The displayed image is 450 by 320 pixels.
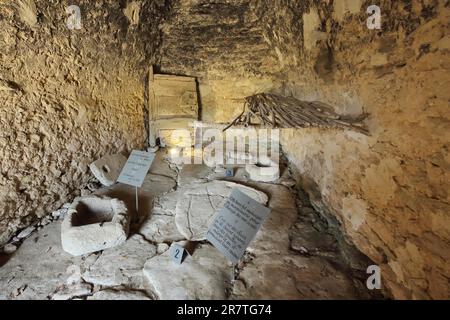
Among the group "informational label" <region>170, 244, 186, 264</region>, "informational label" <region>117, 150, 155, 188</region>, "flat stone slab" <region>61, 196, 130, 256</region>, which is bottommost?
"informational label" <region>170, 244, 186, 264</region>

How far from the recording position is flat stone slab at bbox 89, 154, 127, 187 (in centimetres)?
340

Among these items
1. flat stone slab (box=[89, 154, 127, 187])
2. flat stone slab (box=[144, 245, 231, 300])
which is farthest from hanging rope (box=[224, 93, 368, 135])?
flat stone slab (box=[89, 154, 127, 187])

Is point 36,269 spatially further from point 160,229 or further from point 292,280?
point 292,280

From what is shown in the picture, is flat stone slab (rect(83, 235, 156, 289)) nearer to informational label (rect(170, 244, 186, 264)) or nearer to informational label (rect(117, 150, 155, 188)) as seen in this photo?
informational label (rect(170, 244, 186, 264))

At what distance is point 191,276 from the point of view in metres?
2.04

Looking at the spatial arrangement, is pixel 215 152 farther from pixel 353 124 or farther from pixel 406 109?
pixel 406 109

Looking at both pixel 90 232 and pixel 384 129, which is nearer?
pixel 384 129

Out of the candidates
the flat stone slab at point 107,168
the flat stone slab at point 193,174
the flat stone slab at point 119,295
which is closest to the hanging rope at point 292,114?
the flat stone slab at point 193,174

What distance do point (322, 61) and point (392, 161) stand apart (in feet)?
4.60

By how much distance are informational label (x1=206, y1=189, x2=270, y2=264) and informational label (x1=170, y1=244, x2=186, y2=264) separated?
1.37 feet

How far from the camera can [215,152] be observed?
4352mm

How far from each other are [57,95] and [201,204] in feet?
7.19

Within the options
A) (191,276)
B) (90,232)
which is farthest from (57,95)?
(191,276)
